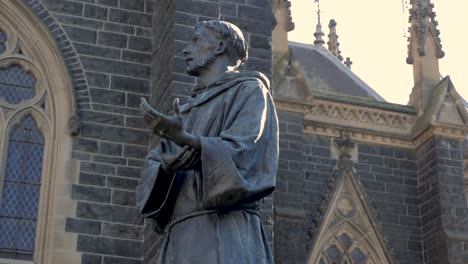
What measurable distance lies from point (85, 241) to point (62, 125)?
1.26m

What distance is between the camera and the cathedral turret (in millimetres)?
18141

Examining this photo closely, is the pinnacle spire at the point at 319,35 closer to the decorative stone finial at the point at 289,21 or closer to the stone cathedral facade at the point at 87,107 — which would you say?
the decorative stone finial at the point at 289,21

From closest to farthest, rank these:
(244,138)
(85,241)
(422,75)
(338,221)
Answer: (244,138) → (85,241) → (338,221) → (422,75)

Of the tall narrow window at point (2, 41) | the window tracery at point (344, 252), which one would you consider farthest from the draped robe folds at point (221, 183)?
the window tracery at point (344, 252)

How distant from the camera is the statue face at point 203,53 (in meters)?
3.91

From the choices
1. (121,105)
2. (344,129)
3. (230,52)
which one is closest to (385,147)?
(344,129)

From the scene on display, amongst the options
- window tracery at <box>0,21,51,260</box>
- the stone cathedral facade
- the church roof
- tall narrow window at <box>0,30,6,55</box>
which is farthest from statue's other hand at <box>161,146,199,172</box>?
the church roof

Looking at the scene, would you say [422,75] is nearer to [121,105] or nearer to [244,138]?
[121,105]

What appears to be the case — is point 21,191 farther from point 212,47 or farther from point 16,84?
point 212,47

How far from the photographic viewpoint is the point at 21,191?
33.1 ft

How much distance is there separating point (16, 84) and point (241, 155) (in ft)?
24.2

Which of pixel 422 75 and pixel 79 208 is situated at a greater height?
pixel 422 75

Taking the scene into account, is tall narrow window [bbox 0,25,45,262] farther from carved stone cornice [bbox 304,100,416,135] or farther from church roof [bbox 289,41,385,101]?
church roof [bbox 289,41,385,101]

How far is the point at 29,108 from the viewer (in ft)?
34.0
